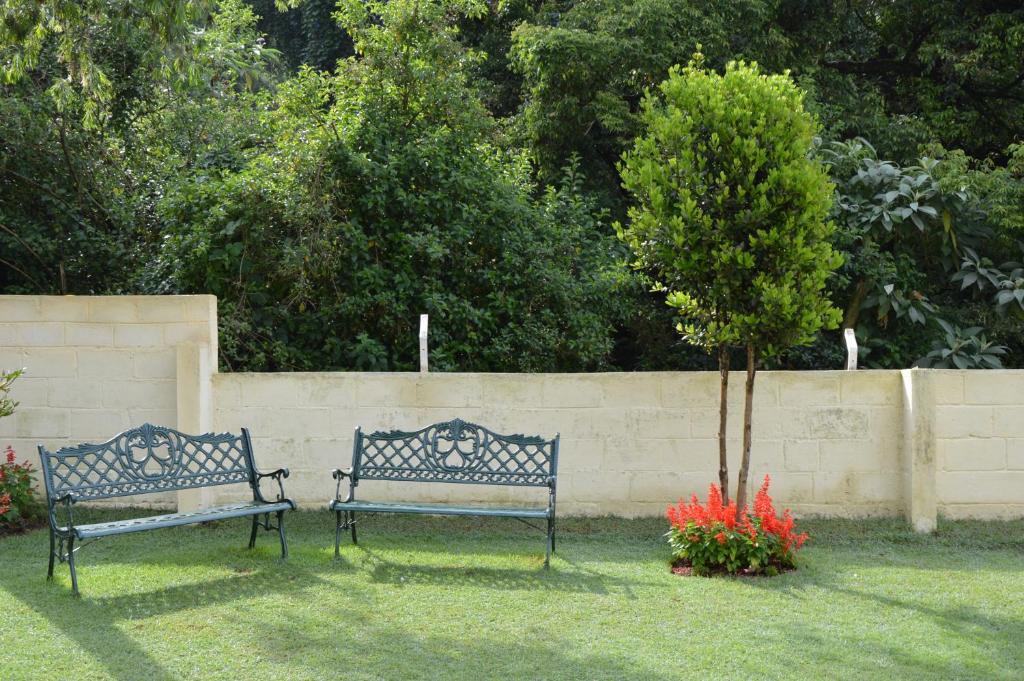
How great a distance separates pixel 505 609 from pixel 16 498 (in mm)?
4077

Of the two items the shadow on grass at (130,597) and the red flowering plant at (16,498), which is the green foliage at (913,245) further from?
the red flowering plant at (16,498)

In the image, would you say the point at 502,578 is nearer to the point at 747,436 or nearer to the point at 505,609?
the point at 505,609

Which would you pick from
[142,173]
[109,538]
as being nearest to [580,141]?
[142,173]

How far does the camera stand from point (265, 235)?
368 inches

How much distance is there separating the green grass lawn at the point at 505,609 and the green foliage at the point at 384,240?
7.16 ft

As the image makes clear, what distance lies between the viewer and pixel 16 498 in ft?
25.5

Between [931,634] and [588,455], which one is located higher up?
[588,455]

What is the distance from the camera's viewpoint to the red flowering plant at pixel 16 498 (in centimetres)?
759

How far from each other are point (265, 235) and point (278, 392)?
179 cm

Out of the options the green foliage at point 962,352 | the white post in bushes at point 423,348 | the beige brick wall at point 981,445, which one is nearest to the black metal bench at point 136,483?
the white post in bushes at point 423,348

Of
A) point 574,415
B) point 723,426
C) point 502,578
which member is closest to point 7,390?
point 502,578

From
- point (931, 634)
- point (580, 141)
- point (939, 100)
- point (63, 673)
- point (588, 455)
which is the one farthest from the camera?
point (939, 100)

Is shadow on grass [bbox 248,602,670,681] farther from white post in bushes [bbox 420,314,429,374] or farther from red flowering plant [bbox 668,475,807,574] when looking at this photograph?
white post in bushes [bbox 420,314,429,374]

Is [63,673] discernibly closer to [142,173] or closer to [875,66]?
[142,173]
